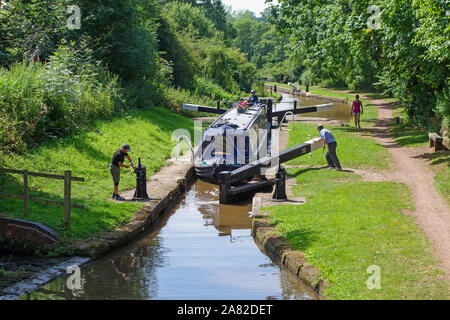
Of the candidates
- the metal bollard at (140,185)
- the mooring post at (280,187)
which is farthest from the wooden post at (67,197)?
the mooring post at (280,187)

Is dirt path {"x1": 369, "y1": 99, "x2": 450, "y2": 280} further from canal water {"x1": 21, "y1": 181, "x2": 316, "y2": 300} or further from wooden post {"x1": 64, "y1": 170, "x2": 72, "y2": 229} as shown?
wooden post {"x1": 64, "y1": 170, "x2": 72, "y2": 229}

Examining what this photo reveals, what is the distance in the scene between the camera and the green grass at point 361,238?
8.30 meters

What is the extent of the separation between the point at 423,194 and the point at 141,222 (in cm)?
706

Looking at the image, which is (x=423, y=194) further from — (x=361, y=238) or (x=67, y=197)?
(x=67, y=197)

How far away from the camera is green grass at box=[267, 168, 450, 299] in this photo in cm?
830

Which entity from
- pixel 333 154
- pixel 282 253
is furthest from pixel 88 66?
pixel 282 253

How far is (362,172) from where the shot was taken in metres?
17.3

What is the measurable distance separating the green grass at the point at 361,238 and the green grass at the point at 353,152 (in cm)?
315

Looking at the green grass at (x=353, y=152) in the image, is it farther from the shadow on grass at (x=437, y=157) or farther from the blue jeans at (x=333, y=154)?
the shadow on grass at (x=437, y=157)

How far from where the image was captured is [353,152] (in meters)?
20.4

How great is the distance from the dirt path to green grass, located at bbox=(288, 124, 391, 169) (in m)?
0.44

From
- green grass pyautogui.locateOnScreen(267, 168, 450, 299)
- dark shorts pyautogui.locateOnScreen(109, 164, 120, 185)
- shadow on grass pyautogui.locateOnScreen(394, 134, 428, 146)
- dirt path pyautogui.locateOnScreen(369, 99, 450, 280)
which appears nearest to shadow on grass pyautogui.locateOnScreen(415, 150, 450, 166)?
dirt path pyautogui.locateOnScreen(369, 99, 450, 280)
